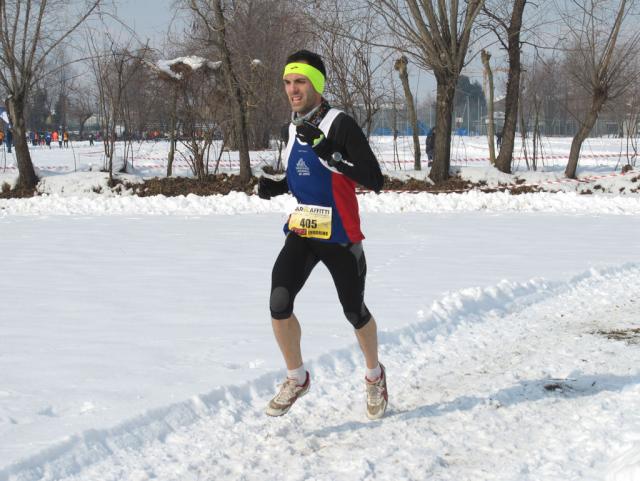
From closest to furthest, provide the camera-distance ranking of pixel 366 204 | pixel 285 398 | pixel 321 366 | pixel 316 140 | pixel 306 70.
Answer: pixel 316 140
pixel 306 70
pixel 285 398
pixel 321 366
pixel 366 204

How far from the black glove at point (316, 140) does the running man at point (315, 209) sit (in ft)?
0.19

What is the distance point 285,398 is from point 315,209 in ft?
3.21

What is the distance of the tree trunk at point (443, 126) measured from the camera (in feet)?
62.3

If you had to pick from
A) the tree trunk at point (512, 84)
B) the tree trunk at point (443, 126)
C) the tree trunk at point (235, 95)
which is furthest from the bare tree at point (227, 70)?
the tree trunk at point (512, 84)

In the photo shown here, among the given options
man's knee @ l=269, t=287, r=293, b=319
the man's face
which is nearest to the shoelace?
man's knee @ l=269, t=287, r=293, b=319

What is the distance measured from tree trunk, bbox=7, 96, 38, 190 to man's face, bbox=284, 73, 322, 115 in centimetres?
1669

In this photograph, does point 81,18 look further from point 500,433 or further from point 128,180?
point 500,433

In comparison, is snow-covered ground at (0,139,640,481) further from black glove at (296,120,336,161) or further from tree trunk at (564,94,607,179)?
tree trunk at (564,94,607,179)

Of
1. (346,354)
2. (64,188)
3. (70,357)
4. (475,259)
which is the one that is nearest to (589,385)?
(346,354)

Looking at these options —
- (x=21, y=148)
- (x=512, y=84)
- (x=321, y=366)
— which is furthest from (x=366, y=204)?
(x=321, y=366)

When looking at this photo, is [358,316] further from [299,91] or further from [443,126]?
[443,126]

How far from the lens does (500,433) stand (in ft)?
12.8

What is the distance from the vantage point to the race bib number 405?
394 cm

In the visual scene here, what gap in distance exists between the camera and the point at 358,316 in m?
4.12
